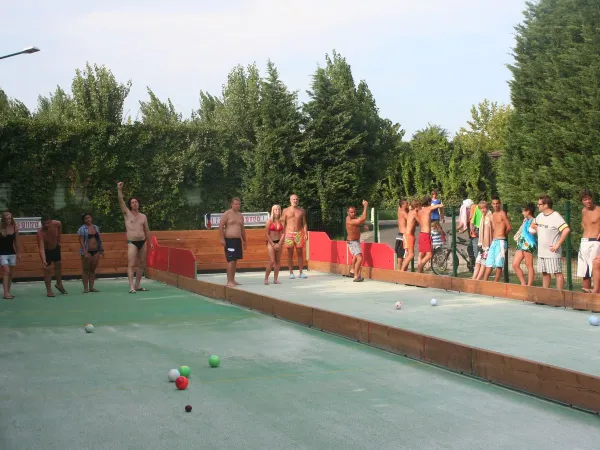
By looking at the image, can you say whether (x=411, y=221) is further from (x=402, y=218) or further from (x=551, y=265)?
(x=551, y=265)

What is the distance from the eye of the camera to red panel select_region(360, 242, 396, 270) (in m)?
17.8

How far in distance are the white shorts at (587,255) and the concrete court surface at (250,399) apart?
16.2ft

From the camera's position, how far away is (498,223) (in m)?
14.9

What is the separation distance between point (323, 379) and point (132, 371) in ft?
6.22

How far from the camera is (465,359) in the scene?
7.53 metres

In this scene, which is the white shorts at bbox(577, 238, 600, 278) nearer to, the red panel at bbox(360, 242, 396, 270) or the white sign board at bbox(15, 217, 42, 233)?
the red panel at bbox(360, 242, 396, 270)

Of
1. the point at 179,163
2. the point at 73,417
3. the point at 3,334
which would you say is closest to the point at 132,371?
the point at 73,417

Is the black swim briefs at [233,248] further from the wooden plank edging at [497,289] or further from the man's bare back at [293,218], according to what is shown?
the wooden plank edging at [497,289]

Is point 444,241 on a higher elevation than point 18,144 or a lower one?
lower

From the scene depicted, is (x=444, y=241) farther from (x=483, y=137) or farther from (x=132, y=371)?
(x=483, y=137)

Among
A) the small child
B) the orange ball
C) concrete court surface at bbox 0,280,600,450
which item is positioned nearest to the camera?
concrete court surface at bbox 0,280,600,450

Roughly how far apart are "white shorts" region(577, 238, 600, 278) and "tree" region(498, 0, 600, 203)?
7565mm

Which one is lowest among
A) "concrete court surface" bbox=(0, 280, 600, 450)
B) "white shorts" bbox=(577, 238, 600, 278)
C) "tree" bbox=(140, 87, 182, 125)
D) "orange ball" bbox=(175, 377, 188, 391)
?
"concrete court surface" bbox=(0, 280, 600, 450)

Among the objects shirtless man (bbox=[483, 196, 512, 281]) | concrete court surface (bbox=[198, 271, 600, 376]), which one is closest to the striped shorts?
concrete court surface (bbox=[198, 271, 600, 376])
